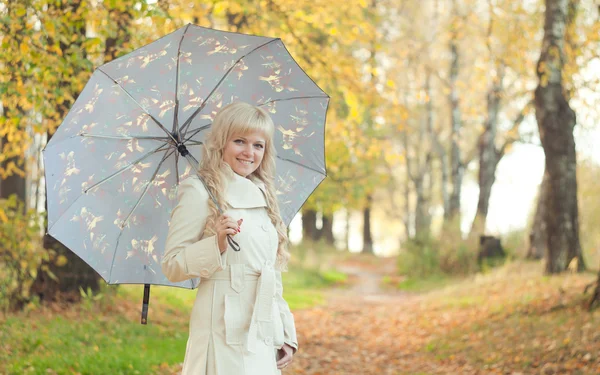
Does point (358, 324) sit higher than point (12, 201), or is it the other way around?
point (12, 201)

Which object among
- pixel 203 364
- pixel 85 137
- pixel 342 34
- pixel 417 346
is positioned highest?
pixel 342 34

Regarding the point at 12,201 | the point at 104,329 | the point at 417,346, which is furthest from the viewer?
the point at 417,346

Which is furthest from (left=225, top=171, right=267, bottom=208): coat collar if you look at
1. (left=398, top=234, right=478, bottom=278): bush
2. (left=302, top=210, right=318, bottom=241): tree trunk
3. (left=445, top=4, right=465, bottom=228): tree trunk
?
(left=302, top=210, right=318, bottom=241): tree trunk

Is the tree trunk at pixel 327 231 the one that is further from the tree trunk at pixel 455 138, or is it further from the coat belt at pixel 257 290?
the coat belt at pixel 257 290

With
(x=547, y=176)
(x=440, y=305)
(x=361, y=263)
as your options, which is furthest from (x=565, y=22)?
(x=361, y=263)

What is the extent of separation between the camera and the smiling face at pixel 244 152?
3428 mm

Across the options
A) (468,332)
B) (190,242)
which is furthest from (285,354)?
(468,332)

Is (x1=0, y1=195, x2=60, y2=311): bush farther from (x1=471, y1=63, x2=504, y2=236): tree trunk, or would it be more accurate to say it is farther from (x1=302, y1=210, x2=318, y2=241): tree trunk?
(x1=302, y1=210, x2=318, y2=241): tree trunk

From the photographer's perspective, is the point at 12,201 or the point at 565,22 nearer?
the point at 12,201

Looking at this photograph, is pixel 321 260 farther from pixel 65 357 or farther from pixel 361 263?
pixel 65 357

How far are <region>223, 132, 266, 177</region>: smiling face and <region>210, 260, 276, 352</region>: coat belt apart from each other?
1.66 ft

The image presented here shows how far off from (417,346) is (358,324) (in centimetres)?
237

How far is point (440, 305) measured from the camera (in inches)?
518

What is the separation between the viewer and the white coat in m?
3.15
